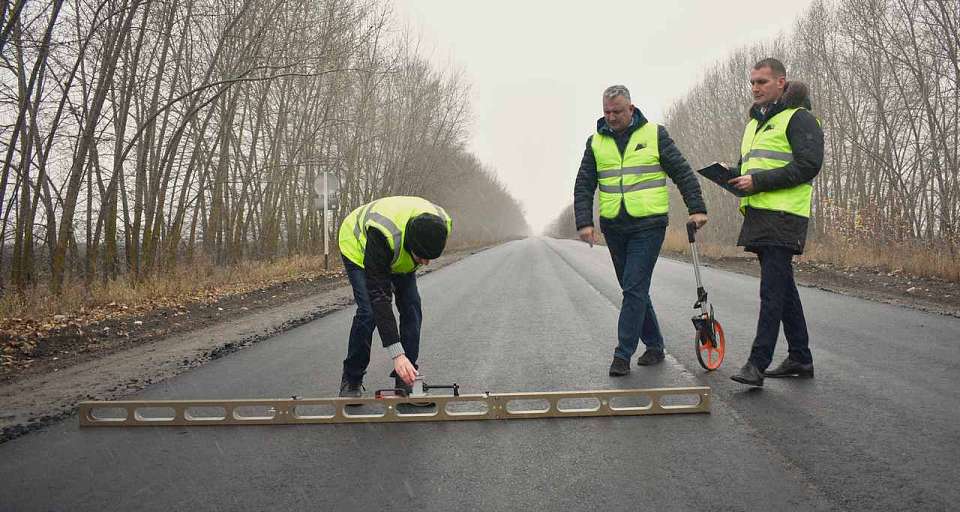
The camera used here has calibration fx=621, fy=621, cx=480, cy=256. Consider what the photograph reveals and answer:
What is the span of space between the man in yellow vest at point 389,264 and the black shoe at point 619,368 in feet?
5.01

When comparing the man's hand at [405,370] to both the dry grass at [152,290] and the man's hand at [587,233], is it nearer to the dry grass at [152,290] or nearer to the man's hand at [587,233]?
the man's hand at [587,233]

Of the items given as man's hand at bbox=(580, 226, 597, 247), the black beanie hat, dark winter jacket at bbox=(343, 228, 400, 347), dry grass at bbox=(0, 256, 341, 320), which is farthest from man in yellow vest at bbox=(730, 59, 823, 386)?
dry grass at bbox=(0, 256, 341, 320)

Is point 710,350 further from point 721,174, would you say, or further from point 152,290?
point 152,290

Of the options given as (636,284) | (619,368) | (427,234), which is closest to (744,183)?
(636,284)

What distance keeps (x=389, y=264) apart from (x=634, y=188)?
209 centimetres

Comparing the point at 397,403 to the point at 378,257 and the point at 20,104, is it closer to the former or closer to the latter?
the point at 378,257

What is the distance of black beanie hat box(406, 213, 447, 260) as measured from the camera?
11.3 ft

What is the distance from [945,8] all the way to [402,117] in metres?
20.6

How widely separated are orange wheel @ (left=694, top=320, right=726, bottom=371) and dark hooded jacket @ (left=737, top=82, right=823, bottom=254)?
81 cm

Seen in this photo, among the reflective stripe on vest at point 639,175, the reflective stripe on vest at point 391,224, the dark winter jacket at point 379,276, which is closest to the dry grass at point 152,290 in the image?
the reflective stripe on vest at point 391,224

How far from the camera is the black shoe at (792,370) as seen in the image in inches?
176

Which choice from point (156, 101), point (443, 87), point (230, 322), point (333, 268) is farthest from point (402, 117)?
point (230, 322)

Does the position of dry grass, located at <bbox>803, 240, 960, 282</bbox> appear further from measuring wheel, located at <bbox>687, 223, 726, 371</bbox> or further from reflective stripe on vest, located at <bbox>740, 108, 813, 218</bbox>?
reflective stripe on vest, located at <bbox>740, 108, 813, 218</bbox>

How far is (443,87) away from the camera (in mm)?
30844
